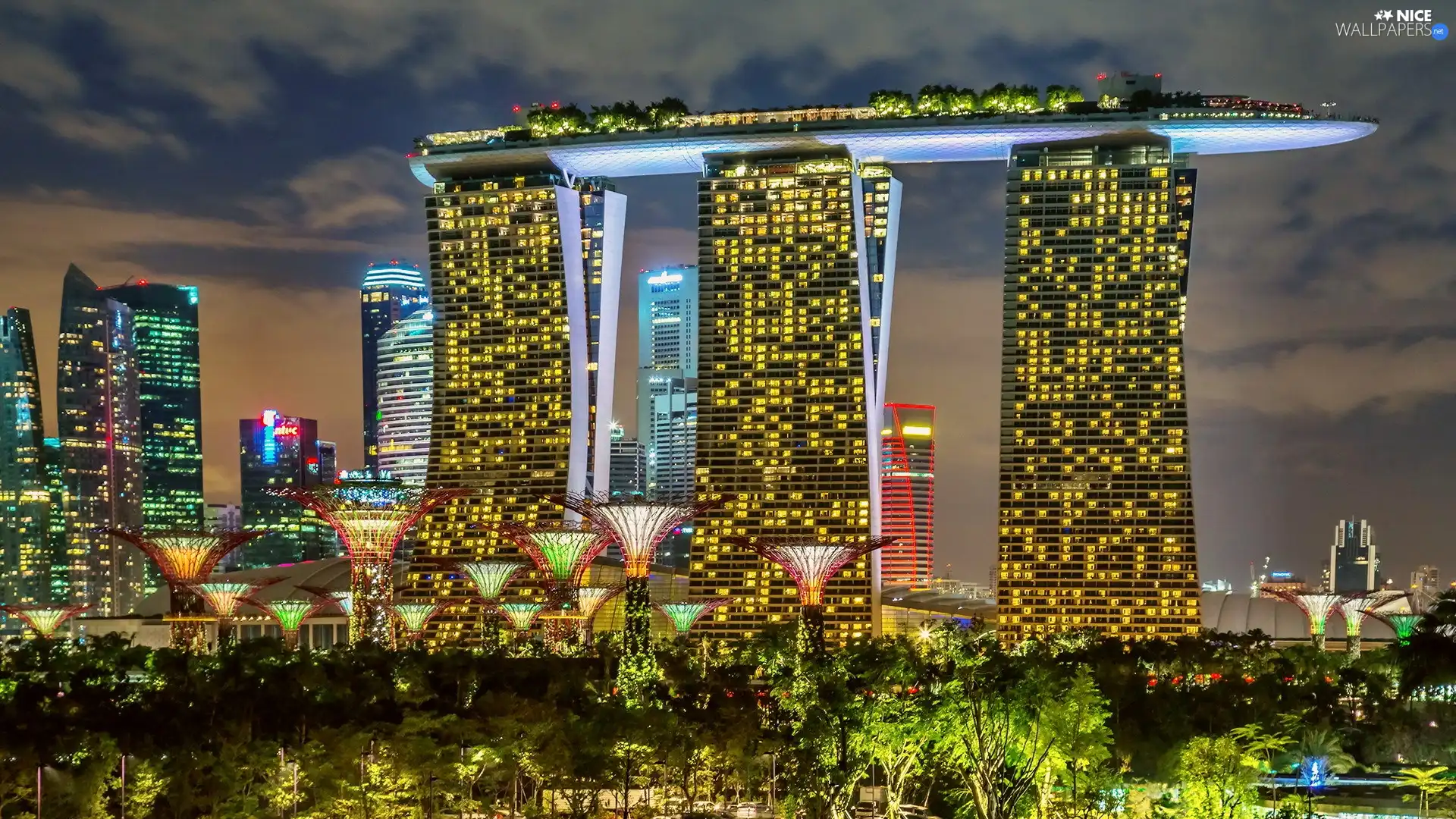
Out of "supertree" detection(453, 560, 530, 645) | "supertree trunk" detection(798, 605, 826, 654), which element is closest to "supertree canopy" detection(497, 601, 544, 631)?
"supertree" detection(453, 560, 530, 645)

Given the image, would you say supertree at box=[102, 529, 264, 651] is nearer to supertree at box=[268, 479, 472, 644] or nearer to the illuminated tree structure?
supertree at box=[268, 479, 472, 644]

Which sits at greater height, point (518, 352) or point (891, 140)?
point (891, 140)

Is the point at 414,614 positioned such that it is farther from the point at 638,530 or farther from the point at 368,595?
the point at 638,530

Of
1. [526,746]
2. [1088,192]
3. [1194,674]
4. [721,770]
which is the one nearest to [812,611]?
[1194,674]

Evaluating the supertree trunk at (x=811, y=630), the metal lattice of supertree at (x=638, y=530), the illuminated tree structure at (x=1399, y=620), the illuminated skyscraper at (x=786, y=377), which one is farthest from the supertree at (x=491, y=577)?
the illuminated tree structure at (x=1399, y=620)

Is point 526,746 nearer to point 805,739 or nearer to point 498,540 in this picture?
point 805,739

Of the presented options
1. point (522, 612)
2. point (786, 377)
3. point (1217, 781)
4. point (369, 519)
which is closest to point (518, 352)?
point (786, 377)
